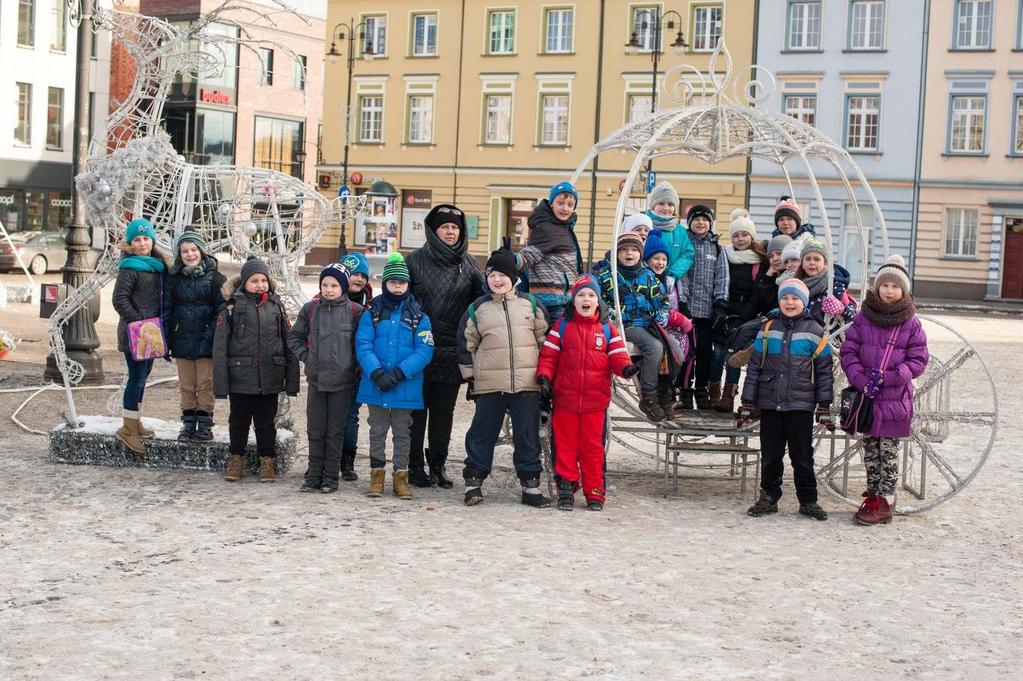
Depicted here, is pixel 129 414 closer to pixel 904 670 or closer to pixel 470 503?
pixel 470 503

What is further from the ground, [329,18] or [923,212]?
[329,18]

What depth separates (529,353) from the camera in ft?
28.0

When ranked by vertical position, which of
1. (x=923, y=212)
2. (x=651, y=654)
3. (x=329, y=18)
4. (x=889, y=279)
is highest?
(x=329, y=18)

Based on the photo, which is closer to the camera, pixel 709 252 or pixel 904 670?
pixel 904 670

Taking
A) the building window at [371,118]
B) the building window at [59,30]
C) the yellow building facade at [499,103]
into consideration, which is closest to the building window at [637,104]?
the yellow building facade at [499,103]

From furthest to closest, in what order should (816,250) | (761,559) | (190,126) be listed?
(190,126) → (816,250) → (761,559)

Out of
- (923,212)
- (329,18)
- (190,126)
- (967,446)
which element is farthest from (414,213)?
(967,446)

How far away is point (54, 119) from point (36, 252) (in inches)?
459

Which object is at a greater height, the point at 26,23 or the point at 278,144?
the point at 26,23

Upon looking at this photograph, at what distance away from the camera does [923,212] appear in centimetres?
4184

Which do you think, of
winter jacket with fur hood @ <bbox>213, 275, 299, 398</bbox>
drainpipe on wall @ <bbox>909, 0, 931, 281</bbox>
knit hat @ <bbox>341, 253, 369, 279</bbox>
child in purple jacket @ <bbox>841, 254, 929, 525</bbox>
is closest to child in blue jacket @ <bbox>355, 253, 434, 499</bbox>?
winter jacket with fur hood @ <bbox>213, 275, 299, 398</bbox>

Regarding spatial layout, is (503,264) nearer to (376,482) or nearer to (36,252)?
(376,482)

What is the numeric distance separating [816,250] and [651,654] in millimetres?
4142

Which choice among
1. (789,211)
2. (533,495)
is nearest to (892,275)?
(789,211)
